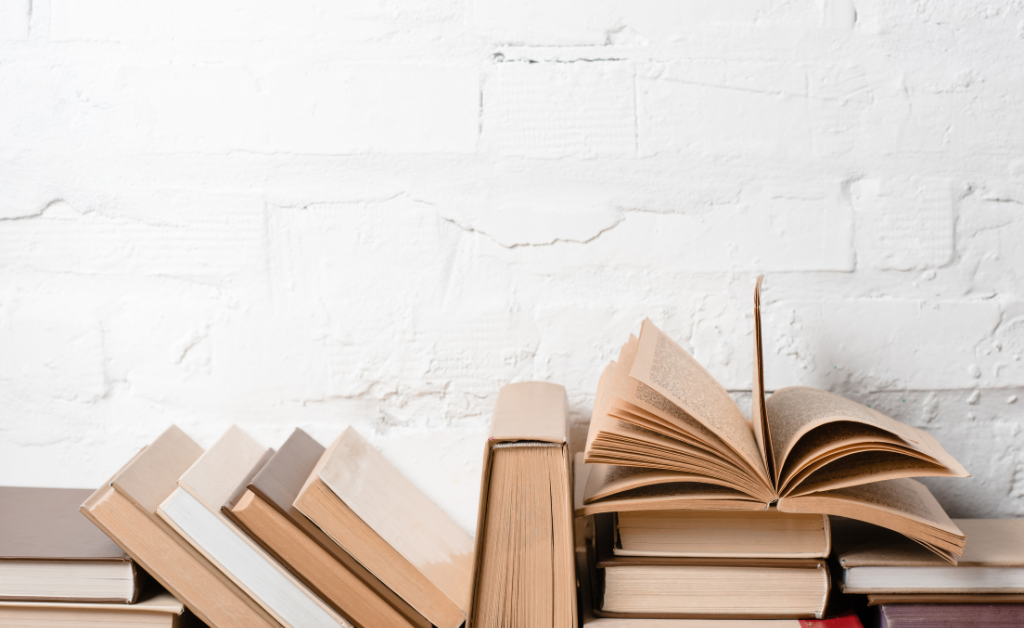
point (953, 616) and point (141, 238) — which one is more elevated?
point (141, 238)

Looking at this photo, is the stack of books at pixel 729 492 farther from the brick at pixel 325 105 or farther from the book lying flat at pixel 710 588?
the brick at pixel 325 105

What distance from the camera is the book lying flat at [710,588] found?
0.75 m

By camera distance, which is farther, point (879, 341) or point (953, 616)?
point (879, 341)

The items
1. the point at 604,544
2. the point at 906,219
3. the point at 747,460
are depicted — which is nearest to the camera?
the point at 747,460

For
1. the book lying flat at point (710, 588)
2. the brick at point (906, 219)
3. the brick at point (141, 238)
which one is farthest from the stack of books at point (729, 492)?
the brick at point (141, 238)

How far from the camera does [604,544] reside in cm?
81

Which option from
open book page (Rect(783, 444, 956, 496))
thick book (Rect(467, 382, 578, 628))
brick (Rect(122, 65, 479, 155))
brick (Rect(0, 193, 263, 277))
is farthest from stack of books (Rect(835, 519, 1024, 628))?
brick (Rect(0, 193, 263, 277))

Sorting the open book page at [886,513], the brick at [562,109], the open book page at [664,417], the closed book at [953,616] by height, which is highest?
the brick at [562,109]

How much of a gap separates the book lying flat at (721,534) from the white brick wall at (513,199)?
283 mm

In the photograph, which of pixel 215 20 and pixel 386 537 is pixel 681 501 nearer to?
pixel 386 537

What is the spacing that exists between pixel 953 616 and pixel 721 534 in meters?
0.27

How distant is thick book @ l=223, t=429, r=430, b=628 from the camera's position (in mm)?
726

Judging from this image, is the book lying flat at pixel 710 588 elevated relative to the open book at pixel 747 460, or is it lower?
lower

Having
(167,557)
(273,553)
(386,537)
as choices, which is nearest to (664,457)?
(386,537)
